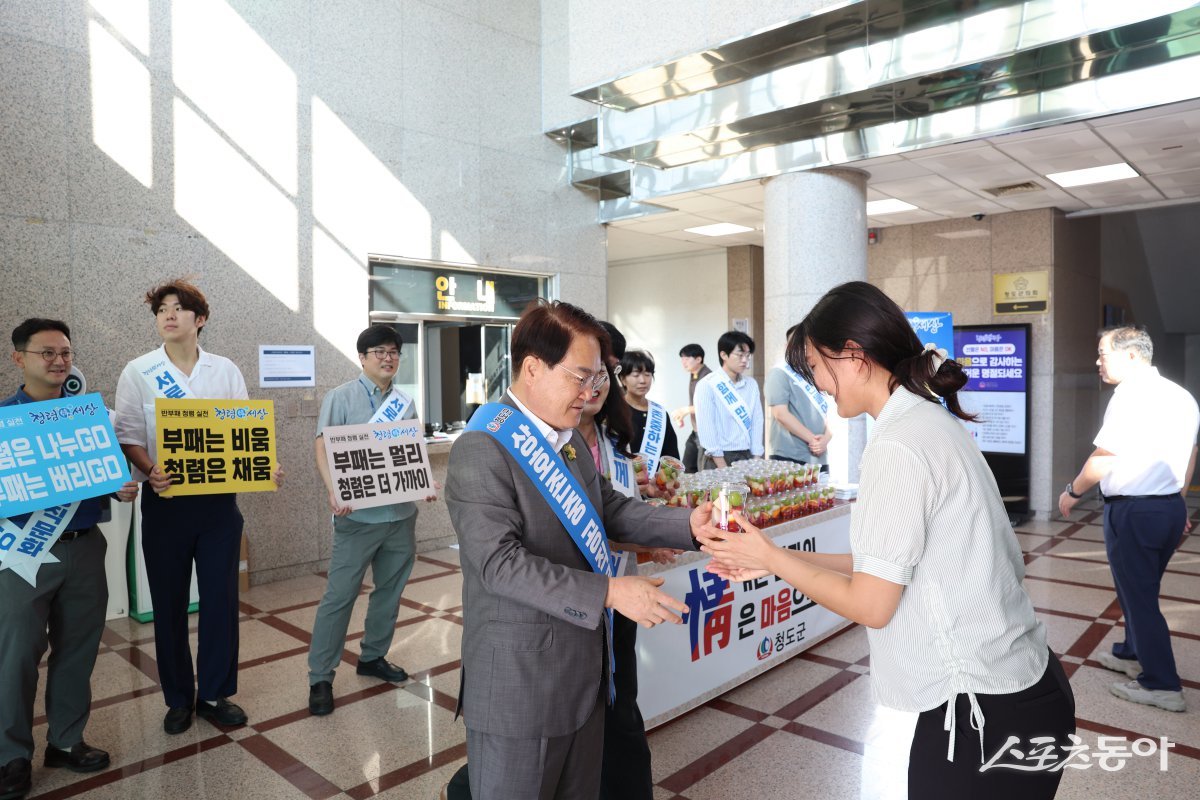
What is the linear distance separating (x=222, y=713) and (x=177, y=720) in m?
0.17

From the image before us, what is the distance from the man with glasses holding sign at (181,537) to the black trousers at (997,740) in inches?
112

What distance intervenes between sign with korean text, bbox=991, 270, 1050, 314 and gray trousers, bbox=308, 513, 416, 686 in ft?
22.2

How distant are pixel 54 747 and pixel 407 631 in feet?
5.97

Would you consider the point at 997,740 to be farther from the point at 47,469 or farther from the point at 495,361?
the point at 495,361

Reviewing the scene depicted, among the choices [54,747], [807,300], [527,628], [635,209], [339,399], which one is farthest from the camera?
[635,209]

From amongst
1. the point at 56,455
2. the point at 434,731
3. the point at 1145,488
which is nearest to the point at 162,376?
the point at 56,455

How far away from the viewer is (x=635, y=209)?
778 cm

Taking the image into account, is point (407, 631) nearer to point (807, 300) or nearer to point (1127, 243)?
point (807, 300)

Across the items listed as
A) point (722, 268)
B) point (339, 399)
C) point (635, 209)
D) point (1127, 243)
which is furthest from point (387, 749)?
point (1127, 243)

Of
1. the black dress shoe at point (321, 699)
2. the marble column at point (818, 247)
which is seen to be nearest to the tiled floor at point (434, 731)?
the black dress shoe at point (321, 699)

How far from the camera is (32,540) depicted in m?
2.71

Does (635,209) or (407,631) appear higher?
(635,209)

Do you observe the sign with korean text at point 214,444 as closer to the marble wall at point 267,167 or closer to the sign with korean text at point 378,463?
the sign with korean text at point 378,463

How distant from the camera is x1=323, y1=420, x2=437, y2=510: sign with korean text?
3.40m
